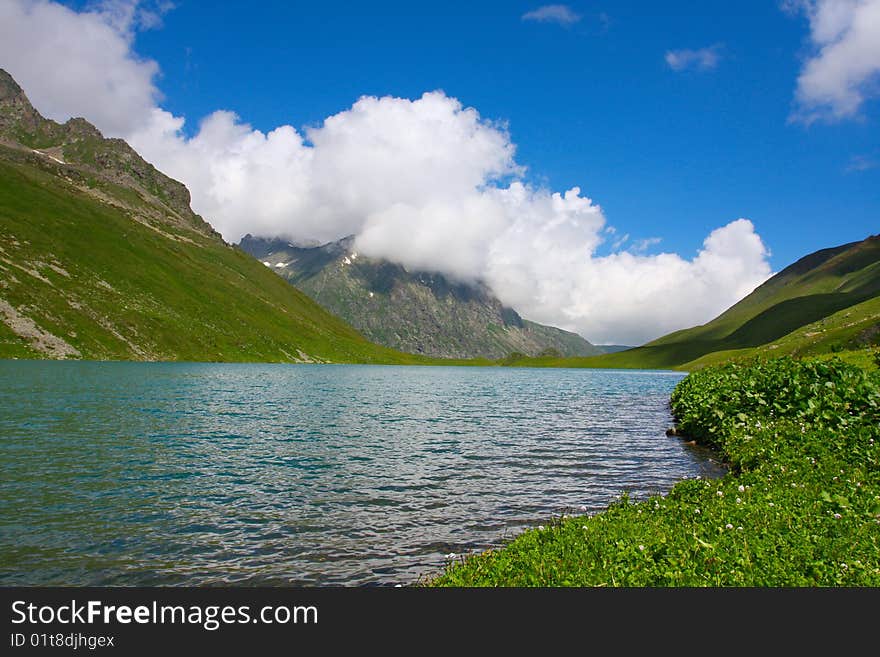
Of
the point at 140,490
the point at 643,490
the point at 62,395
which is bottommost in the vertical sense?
the point at 643,490

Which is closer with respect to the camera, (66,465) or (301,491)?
(301,491)

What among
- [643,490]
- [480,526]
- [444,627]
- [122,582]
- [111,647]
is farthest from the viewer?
[643,490]

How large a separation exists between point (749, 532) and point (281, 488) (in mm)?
19137

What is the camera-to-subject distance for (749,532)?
1277cm

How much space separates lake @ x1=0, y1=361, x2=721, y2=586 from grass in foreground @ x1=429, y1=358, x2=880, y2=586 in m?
3.74

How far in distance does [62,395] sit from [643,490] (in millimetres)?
63312

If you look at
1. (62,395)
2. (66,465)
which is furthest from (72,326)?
(66,465)

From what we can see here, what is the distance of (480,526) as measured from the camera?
19.2 m

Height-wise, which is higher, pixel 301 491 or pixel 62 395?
pixel 62 395

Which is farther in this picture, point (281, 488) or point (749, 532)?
point (281, 488)

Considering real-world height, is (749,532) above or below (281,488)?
above

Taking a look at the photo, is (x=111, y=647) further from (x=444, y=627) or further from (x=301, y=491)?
(x=301, y=491)

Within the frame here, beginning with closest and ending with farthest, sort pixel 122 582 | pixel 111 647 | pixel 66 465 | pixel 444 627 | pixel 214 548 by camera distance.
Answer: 1. pixel 111 647
2. pixel 444 627
3. pixel 122 582
4. pixel 214 548
5. pixel 66 465

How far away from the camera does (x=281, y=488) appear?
24031mm
